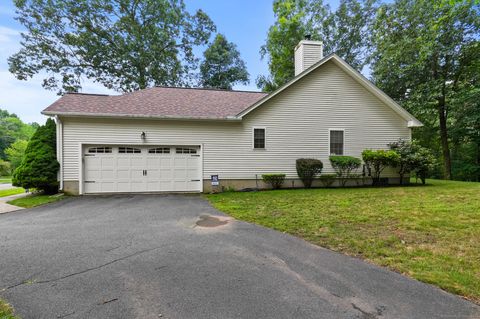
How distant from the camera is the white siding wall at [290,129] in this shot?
35.7ft

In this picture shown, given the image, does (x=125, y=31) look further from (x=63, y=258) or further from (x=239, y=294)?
(x=239, y=294)

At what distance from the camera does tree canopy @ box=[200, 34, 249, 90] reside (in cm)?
2520

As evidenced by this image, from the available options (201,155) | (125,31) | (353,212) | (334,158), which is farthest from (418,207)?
(125,31)

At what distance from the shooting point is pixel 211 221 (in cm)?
584

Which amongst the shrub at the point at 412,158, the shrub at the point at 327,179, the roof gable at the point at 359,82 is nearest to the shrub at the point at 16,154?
the roof gable at the point at 359,82

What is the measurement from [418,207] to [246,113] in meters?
7.30

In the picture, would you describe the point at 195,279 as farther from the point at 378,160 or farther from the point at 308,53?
the point at 308,53

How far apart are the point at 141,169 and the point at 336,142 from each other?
9429mm

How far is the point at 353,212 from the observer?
Answer: 6.41 metres

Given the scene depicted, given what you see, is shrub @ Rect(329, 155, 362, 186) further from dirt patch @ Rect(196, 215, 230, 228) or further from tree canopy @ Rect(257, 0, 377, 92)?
tree canopy @ Rect(257, 0, 377, 92)

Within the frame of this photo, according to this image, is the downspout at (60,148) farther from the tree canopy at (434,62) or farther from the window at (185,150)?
the tree canopy at (434,62)

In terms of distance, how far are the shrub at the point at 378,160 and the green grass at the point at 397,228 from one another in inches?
130

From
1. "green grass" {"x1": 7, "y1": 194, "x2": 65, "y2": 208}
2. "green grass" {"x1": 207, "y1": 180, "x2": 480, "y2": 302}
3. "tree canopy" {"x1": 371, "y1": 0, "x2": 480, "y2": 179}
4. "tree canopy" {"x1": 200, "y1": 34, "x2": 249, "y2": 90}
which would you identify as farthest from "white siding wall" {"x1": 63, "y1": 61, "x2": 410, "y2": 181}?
"tree canopy" {"x1": 200, "y1": 34, "x2": 249, "y2": 90}

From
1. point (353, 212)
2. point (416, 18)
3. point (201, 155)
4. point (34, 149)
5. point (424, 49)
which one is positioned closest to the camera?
point (353, 212)
